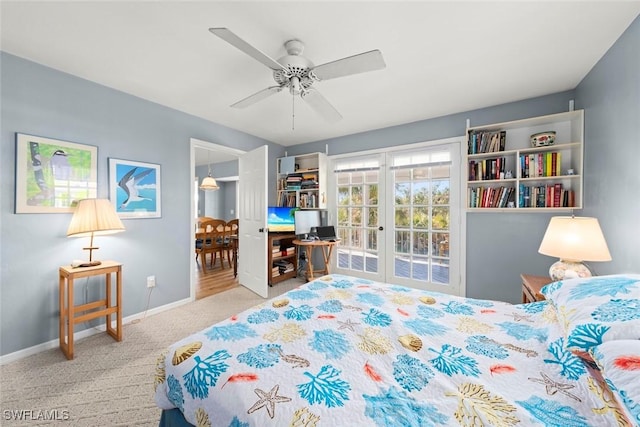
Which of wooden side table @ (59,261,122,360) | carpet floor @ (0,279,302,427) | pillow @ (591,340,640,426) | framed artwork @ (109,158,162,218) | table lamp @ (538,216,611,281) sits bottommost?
Answer: carpet floor @ (0,279,302,427)

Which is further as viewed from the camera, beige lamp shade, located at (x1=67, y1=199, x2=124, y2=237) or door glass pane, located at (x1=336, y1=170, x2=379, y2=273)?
door glass pane, located at (x1=336, y1=170, x2=379, y2=273)

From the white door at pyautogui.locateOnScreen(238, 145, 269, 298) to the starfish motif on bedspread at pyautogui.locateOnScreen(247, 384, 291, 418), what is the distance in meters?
2.62

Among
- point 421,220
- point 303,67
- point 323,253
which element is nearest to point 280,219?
point 323,253

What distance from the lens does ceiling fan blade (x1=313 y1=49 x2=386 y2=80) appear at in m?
1.50

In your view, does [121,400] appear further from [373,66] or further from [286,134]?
[286,134]

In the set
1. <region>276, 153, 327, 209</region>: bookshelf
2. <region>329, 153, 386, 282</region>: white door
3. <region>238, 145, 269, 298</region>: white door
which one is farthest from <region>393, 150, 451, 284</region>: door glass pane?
<region>238, 145, 269, 298</region>: white door

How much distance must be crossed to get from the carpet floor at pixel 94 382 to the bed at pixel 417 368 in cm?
80

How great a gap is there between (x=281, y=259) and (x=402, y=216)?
2181mm

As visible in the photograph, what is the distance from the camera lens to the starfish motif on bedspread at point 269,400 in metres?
0.78

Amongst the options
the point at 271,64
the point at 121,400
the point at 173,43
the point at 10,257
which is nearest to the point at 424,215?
the point at 271,64

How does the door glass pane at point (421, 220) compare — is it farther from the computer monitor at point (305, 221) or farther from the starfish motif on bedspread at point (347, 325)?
the starfish motif on bedspread at point (347, 325)

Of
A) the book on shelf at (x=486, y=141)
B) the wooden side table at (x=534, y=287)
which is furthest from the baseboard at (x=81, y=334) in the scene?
the book on shelf at (x=486, y=141)

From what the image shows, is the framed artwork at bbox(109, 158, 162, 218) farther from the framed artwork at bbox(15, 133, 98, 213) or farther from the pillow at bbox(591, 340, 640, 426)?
the pillow at bbox(591, 340, 640, 426)

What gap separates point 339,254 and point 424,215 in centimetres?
155
